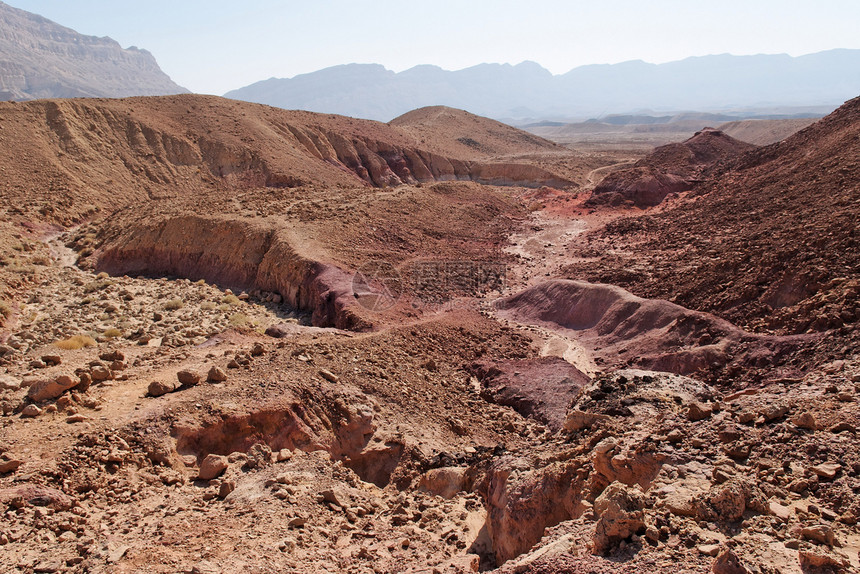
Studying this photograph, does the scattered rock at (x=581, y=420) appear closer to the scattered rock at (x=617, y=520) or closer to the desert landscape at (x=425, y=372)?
the desert landscape at (x=425, y=372)

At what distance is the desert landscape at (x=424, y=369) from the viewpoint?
19.1ft

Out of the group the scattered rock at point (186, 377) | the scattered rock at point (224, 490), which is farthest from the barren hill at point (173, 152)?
the scattered rock at point (224, 490)

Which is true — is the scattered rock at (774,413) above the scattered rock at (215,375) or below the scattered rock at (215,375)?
above

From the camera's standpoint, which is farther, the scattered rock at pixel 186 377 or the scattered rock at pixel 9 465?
the scattered rock at pixel 186 377

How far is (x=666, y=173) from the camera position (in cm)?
3303

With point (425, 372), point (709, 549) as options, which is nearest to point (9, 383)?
point (425, 372)

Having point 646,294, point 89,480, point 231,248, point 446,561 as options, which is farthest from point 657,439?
point 231,248

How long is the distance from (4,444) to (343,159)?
118 feet

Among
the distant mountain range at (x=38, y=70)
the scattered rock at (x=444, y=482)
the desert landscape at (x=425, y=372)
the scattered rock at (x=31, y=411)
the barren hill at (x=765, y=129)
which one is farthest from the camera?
the distant mountain range at (x=38, y=70)

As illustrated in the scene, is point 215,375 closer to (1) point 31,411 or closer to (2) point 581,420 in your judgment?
(1) point 31,411

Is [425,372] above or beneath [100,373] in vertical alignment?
beneath

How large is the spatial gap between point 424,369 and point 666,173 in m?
25.3

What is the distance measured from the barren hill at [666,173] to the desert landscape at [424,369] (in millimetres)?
246

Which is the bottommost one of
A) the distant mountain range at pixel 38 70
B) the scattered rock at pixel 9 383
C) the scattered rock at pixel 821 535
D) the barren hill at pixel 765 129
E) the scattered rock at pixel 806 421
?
the scattered rock at pixel 9 383
